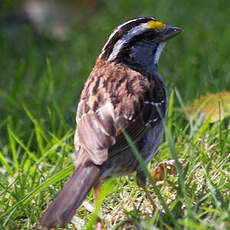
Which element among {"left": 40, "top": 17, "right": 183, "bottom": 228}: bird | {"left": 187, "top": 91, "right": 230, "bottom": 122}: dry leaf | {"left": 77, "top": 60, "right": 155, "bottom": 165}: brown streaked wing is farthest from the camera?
{"left": 187, "top": 91, "right": 230, "bottom": 122}: dry leaf

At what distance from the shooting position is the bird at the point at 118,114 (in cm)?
290

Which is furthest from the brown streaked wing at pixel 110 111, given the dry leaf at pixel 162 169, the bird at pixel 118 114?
the dry leaf at pixel 162 169

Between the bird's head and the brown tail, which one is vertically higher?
the bird's head

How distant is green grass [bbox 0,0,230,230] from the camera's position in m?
3.12

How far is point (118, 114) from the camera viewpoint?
3.25m

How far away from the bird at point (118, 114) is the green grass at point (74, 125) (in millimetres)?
186

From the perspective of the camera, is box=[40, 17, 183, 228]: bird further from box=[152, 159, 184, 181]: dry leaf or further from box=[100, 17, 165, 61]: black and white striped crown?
box=[152, 159, 184, 181]: dry leaf

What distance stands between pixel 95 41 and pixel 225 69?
8.67 feet

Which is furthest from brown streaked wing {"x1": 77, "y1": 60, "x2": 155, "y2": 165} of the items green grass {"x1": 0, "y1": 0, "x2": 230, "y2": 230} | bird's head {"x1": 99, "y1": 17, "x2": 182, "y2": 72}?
green grass {"x1": 0, "y1": 0, "x2": 230, "y2": 230}

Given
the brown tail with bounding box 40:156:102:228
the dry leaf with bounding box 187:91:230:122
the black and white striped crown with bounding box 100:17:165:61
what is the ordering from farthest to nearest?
the dry leaf with bounding box 187:91:230:122, the black and white striped crown with bounding box 100:17:165:61, the brown tail with bounding box 40:156:102:228

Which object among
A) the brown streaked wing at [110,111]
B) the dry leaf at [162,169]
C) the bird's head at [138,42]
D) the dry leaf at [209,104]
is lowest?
the dry leaf at [162,169]

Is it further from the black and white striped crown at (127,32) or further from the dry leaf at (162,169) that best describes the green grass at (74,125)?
the black and white striped crown at (127,32)

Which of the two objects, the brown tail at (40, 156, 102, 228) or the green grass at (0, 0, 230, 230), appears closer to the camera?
the brown tail at (40, 156, 102, 228)

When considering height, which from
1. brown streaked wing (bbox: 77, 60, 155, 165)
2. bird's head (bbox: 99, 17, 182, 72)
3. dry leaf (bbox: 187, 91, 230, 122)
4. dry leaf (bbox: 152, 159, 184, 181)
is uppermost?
bird's head (bbox: 99, 17, 182, 72)
